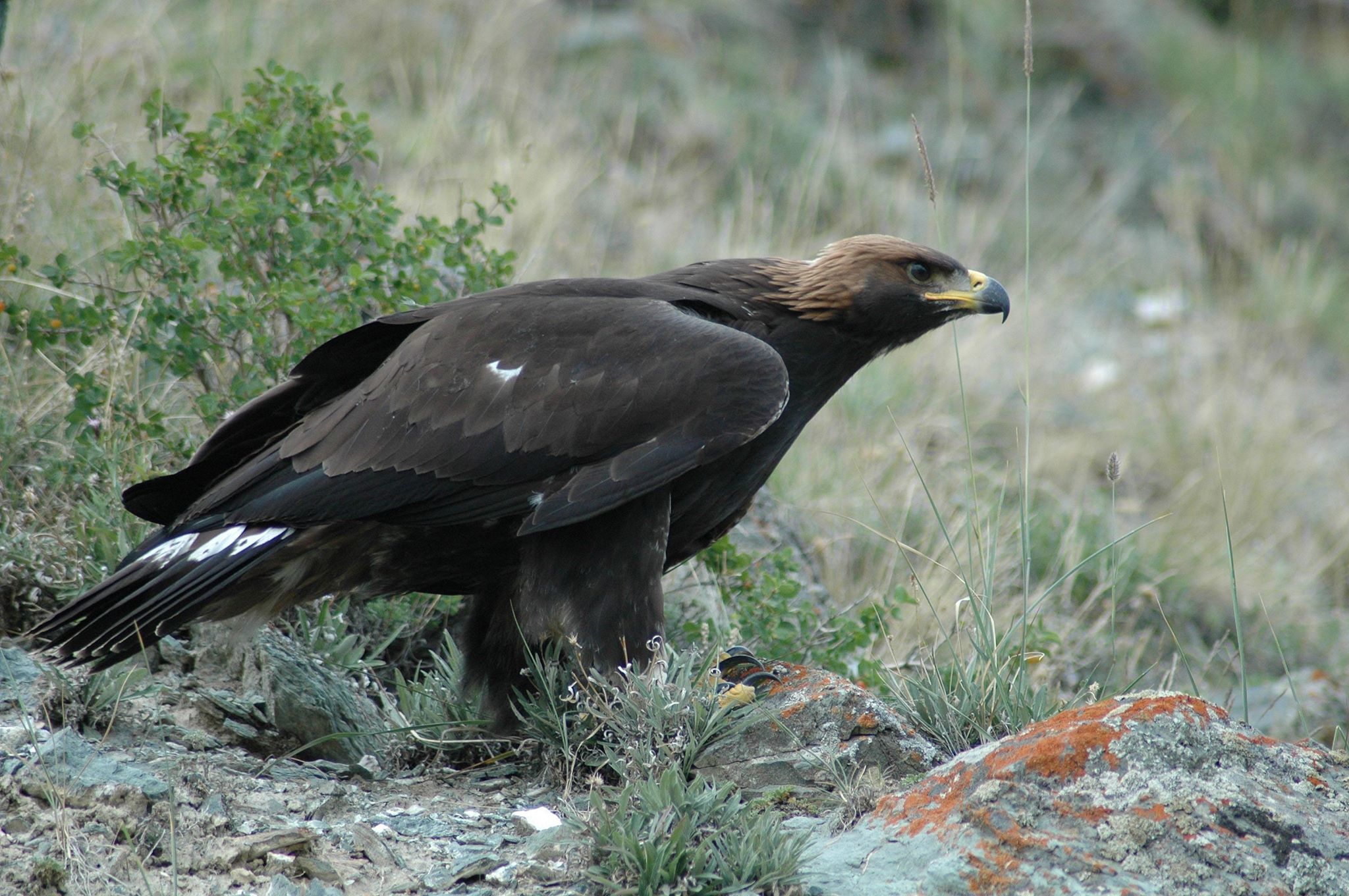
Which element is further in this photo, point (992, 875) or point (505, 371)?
point (505, 371)

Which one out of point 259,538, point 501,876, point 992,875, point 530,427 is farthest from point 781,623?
point 992,875

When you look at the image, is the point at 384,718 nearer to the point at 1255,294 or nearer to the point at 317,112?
the point at 317,112

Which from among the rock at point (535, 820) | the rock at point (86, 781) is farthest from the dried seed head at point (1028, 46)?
the rock at point (86, 781)

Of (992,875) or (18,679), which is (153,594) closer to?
(18,679)

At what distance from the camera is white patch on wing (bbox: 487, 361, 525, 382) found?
13.1ft

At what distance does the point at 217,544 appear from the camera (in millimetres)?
3871

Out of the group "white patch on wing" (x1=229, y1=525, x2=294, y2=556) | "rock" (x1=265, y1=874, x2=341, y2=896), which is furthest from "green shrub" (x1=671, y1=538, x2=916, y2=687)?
"rock" (x1=265, y1=874, x2=341, y2=896)

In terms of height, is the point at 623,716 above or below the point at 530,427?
below

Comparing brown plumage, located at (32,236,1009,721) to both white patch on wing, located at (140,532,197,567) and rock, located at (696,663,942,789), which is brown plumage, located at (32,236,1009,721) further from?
rock, located at (696,663,942,789)

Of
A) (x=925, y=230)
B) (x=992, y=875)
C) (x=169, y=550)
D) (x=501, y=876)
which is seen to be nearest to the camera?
(x=992, y=875)

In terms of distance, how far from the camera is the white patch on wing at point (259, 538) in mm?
3848

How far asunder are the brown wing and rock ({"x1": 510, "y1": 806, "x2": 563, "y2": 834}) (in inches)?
29.6

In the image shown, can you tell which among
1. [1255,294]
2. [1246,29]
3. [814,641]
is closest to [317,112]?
[814,641]

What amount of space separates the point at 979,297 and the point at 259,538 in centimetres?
235
